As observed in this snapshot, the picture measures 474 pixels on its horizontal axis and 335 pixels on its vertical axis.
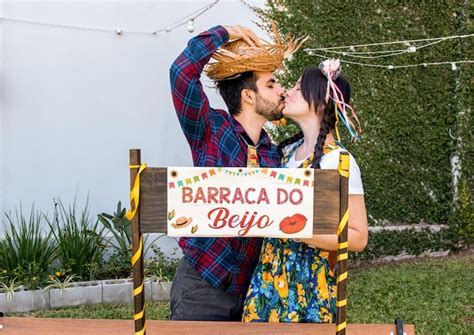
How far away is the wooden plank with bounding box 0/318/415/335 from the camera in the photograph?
2064 mm

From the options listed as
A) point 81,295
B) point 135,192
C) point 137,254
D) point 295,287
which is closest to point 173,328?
point 295,287

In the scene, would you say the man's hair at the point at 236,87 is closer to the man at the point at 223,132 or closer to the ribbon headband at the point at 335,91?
the man at the point at 223,132

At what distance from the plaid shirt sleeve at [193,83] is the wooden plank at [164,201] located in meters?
0.58

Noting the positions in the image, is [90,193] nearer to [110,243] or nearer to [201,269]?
[110,243]

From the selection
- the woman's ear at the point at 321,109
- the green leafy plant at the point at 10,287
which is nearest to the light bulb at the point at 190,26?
the green leafy plant at the point at 10,287

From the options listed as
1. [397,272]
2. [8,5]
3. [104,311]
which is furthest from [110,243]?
[397,272]

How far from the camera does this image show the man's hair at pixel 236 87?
2.47 metres

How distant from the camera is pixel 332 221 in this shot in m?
1.71

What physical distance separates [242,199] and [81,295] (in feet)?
11.9

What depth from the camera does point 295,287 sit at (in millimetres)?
2133

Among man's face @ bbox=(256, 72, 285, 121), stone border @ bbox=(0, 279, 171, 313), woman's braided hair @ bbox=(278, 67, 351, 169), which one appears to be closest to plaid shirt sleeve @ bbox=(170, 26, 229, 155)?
man's face @ bbox=(256, 72, 285, 121)

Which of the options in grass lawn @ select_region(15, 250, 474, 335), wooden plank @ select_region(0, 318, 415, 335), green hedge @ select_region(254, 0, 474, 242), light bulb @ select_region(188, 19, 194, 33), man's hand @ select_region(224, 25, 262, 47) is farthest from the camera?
green hedge @ select_region(254, 0, 474, 242)

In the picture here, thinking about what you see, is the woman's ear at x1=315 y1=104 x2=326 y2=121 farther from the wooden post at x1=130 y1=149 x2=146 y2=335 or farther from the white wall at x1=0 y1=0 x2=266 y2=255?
the white wall at x1=0 y1=0 x2=266 y2=255

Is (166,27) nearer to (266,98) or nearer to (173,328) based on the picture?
(266,98)
